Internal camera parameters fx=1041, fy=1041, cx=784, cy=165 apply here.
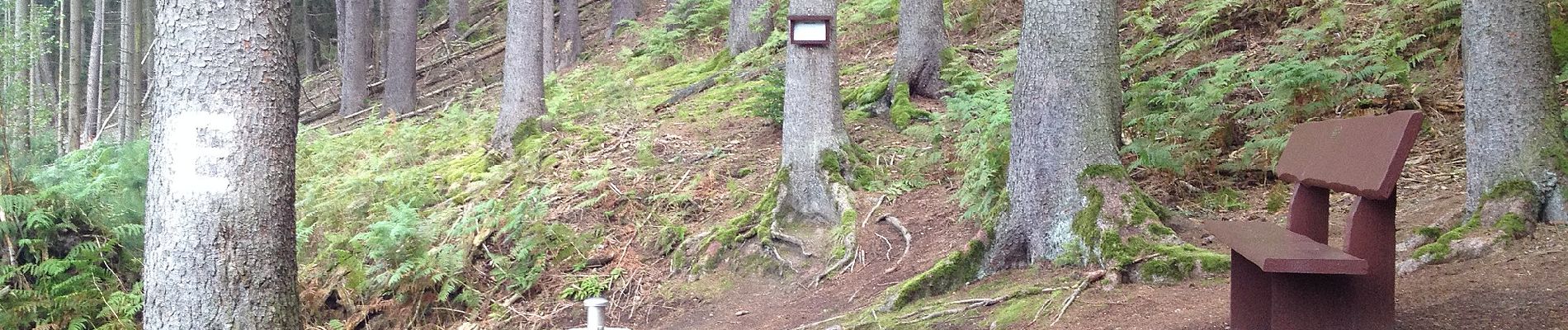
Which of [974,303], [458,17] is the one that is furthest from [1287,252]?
[458,17]

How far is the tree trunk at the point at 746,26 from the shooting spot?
1515cm

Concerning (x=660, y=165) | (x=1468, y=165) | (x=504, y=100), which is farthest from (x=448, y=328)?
(x=1468, y=165)

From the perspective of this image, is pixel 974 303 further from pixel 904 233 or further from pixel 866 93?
pixel 866 93

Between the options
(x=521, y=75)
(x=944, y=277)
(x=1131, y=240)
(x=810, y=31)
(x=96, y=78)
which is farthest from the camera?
(x=96, y=78)

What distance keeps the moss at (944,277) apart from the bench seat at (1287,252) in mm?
2204

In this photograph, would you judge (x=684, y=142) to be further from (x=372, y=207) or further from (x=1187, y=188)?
(x=1187, y=188)

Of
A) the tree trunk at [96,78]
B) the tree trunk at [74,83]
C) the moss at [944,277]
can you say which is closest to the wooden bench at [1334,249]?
the moss at [944,277]

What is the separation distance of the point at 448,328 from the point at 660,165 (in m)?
2.81

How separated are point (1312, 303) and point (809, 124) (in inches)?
200

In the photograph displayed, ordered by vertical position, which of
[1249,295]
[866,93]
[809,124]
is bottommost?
[1249,295]

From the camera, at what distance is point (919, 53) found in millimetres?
10570

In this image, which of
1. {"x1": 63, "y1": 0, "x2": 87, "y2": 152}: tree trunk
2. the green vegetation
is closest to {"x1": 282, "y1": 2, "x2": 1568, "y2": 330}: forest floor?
the green vegetation

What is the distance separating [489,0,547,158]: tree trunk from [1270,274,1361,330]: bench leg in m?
10.0

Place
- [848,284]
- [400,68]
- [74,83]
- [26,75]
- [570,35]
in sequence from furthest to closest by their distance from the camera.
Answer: [26,75], [570,35], [400,68], [74,83], [848,284]
